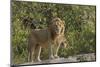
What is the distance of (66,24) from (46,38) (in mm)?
324

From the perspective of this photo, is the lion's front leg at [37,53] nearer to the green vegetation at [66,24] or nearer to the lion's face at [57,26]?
the green vegetation at [66,24]

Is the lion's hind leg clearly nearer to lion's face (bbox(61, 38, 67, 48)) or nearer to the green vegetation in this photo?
the green vegetation

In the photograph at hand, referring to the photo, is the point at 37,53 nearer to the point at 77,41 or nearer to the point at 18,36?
the point at 18,36

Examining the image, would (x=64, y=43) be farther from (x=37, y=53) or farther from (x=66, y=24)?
(x=37, y=53)

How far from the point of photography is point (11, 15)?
262cm

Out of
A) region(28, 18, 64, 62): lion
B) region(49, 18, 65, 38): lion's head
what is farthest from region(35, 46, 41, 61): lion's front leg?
region(49, 18, 65, 38): lion's head

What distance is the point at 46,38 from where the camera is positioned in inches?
110

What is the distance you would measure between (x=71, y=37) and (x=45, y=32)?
366mm

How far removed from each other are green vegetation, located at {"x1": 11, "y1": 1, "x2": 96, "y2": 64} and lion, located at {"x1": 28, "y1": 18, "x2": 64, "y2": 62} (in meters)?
0.05

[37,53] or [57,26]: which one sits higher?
[57,26]

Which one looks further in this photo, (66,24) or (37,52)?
(66,24)

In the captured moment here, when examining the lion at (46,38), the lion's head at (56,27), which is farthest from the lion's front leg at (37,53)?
the lion's head at (56,27)

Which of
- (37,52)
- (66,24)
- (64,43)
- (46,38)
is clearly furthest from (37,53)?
(66,24)

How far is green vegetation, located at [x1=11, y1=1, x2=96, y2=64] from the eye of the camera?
2656 millimetres
